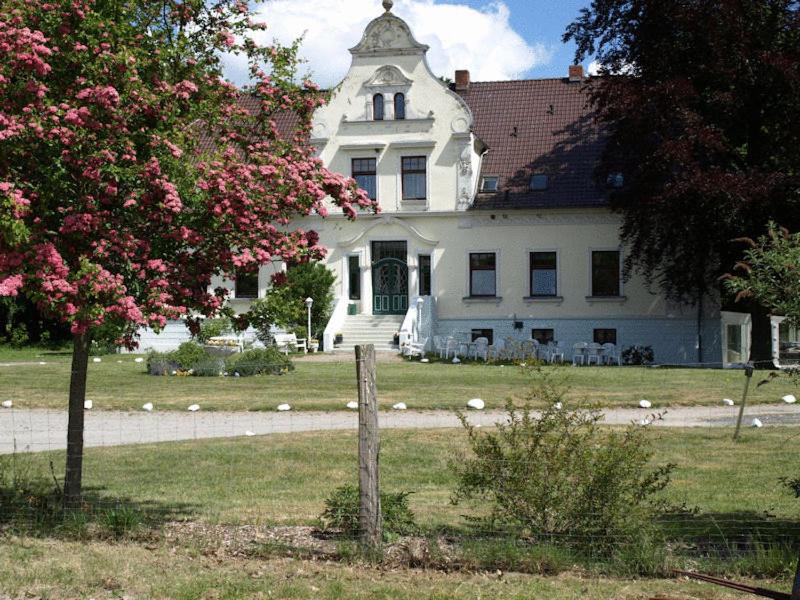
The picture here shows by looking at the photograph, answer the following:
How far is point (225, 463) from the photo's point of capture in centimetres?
1252

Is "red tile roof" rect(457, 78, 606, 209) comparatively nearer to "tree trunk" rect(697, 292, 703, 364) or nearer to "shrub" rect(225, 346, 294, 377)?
"tree trunk" rect(697, 292, 703, 364)

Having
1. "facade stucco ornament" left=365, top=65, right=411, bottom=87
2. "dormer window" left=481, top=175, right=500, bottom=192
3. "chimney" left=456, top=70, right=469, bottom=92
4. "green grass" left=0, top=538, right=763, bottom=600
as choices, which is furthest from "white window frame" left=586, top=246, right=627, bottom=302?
"green grass" left=0, top=538, right=763, bottom=600

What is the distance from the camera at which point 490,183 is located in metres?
37.6

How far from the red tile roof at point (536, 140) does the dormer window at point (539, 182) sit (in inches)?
6.3

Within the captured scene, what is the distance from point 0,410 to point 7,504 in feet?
33.3

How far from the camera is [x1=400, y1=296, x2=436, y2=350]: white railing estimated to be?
34000 millimetres

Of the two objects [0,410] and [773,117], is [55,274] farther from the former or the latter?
[773,117]

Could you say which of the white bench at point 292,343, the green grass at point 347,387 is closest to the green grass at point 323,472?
the green grass at point 347,387

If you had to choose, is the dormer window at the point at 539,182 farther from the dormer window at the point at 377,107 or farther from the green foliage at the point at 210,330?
the green foliage at the point at 210,330

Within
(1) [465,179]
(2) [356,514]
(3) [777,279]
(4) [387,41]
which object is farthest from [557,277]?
(3) [777,279]

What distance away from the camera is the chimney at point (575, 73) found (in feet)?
132

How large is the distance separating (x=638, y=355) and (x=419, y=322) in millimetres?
7539

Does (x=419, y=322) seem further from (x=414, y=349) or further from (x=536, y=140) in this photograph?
(x=536, y=140)

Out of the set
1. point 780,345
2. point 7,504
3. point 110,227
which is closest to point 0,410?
point 7,504
